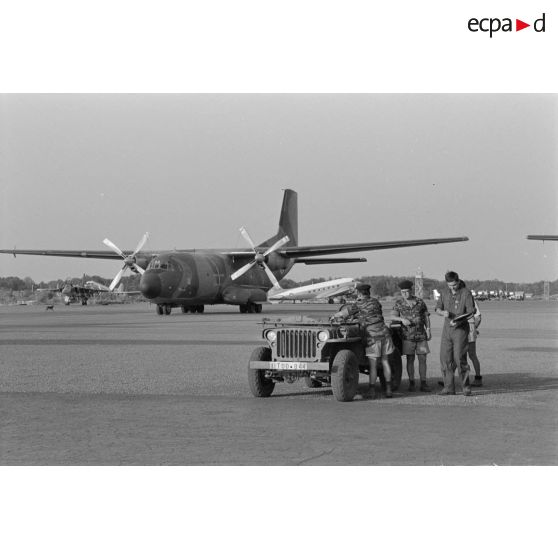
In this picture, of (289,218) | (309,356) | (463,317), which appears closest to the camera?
(309,356)

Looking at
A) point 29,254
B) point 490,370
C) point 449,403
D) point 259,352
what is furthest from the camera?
point 29,254

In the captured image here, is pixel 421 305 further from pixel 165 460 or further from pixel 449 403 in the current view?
pixel 165 460

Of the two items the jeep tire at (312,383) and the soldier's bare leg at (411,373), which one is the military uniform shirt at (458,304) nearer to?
the soldier's bare leg at (411,373)

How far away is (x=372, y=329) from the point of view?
1216cm

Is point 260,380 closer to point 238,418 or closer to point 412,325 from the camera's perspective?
point 238,418

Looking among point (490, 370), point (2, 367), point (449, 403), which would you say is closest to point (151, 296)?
point (2, 367)

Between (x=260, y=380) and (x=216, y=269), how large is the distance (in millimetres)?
33778

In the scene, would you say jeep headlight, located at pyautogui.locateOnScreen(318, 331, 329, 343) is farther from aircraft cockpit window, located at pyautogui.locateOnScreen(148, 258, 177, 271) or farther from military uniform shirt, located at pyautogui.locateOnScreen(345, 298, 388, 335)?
aircraft cockpit window, located at pyautogui.locateOnScreen(148, 258, 177, 271)

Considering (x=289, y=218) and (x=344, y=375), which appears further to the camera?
(x=289, y=218)

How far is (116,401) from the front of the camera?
1139cm

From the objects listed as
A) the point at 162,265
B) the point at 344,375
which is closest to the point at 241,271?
the point at 162,265

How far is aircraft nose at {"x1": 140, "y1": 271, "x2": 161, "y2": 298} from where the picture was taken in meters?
39.8

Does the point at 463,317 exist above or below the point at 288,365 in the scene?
above
